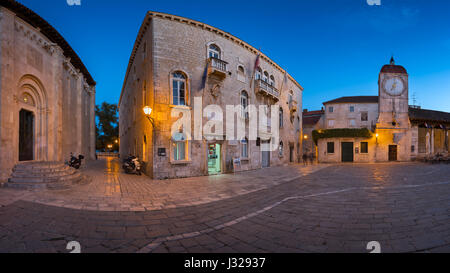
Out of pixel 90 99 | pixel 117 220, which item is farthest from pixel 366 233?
pixel 90 99

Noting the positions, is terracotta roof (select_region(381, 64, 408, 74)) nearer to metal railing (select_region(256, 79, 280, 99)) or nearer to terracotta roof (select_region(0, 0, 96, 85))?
metal railing (select_region(256, 79, 280, 99))

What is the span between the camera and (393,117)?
24.7 meters

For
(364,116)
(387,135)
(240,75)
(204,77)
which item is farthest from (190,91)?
(364,116)

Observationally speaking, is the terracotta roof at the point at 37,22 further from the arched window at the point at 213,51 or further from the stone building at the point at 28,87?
the arched window at the point at 213,51

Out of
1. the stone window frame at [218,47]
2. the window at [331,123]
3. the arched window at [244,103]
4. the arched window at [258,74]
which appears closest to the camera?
the stone window frame at [218,47]

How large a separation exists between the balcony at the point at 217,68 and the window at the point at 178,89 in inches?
73.4

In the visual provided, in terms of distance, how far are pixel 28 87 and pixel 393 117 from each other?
3517 centimetres

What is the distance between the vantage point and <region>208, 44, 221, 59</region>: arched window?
13.2 m

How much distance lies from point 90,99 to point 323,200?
2586 cm

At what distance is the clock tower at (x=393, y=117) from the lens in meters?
24.6

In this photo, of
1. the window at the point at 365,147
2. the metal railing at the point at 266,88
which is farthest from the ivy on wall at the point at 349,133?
the metal railing at the point at 266,88

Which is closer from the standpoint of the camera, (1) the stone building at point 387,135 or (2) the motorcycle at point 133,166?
(2) the motorcycle at point 133,166

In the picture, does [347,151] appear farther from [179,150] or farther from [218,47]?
[179,150]

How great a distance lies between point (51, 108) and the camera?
11.1 m
